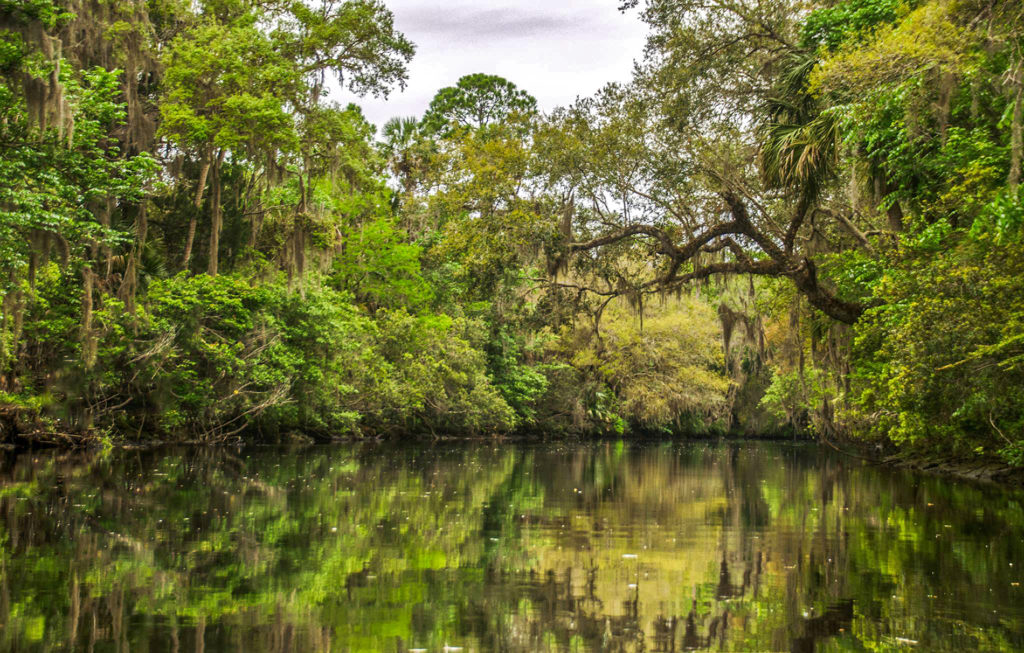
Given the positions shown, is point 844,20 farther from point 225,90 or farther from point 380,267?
point 380,267

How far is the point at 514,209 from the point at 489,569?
11875 mm

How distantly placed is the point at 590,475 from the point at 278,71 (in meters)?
12.8

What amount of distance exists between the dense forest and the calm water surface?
11.5ft

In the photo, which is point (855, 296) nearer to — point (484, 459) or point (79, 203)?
point (484, 459)

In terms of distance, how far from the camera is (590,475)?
17.8m

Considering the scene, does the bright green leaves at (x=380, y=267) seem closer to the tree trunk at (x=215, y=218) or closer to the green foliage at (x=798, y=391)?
the tree trunk at (x=215, y=218)

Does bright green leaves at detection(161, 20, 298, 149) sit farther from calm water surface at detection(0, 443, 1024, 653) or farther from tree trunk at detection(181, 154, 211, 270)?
calm water surface at detection(0, 443, 1024, 653)

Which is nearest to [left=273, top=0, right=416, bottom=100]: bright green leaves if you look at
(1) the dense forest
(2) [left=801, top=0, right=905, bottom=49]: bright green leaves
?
(1) the dense forest

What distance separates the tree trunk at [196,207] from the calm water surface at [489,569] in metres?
10.8

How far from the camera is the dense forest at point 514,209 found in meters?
12.4

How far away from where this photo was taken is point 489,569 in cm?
666

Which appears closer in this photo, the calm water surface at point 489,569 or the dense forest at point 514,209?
the calm water surface at point 489,569

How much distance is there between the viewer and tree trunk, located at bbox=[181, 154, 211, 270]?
74.6 feet

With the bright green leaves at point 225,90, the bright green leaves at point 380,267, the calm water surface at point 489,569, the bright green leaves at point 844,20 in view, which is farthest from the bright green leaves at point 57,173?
the bright green leaves at point 380,267
